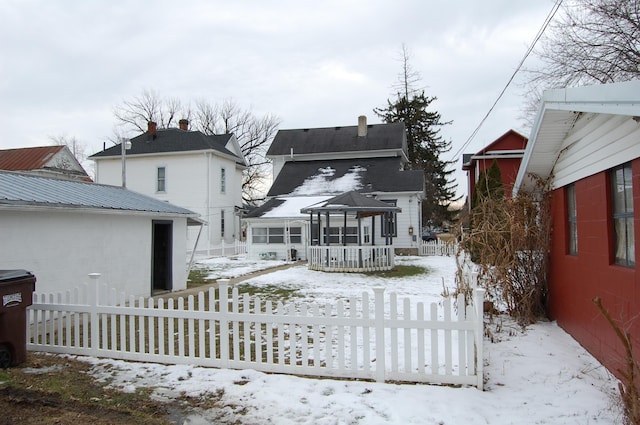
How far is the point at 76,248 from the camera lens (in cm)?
883

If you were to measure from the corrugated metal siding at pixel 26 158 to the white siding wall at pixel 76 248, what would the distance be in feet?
81.3

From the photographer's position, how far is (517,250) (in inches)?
314

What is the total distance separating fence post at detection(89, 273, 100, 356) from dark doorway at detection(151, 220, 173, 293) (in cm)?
548

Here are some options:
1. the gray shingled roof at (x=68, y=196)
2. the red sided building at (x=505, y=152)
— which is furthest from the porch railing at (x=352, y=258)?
the red sided building at (x=505, y=152)

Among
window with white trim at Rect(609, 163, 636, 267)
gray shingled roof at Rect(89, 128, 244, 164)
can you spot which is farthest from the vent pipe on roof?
window with white trim at Rect(609, 163, 636, 267)

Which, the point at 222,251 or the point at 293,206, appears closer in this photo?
A: the point at 293,206

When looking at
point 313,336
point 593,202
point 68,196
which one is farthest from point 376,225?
point 313,336

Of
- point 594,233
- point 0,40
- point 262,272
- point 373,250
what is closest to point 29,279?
point 594,233

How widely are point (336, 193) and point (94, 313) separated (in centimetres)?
2138

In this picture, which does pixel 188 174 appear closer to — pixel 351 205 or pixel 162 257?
pixel 351 205

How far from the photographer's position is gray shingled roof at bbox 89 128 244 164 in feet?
93.8

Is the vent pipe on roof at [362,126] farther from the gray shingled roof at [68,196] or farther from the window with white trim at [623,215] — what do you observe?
the window with white trim at [623,215]

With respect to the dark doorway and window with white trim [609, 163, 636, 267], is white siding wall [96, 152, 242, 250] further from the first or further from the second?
window with white trim [609, 163, 636, 267]

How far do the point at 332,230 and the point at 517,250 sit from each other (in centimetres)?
1559
